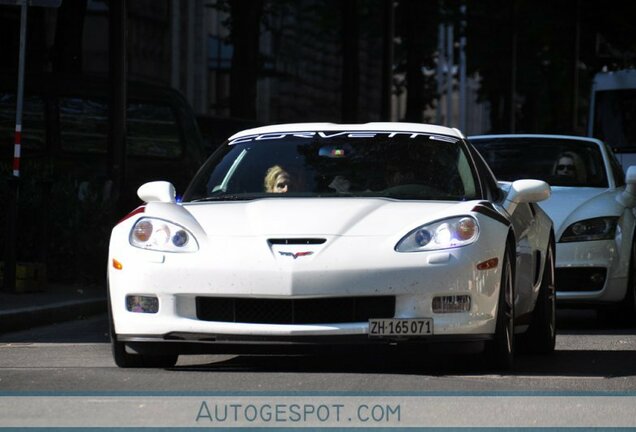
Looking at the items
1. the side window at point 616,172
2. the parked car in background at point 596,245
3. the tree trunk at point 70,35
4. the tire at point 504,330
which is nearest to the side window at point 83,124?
the tree trunk at point 70,35

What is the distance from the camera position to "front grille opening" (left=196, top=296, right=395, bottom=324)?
891 centimetres

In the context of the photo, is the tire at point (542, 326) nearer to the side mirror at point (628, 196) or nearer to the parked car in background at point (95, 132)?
the side mirror at point (628, 196)

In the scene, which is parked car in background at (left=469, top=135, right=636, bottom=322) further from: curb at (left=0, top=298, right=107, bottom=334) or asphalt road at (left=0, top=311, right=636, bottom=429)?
curb at (left=0, top=298, right=107, bottom=334)

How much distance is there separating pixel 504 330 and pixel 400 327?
0.63 meters

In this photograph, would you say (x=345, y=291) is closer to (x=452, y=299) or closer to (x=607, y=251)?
(x=452, y=299)

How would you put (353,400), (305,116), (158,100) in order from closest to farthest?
(353,400)
(158,100)
(305,116)

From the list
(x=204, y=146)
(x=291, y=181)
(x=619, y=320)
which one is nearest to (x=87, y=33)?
(x=204, y=146)

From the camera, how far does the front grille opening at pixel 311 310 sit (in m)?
8.91

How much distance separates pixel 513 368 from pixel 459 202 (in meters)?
0.93

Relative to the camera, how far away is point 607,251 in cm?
1355

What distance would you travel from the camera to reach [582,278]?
1355 cm

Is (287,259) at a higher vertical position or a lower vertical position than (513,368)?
higher

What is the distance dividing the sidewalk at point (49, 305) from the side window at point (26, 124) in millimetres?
6597

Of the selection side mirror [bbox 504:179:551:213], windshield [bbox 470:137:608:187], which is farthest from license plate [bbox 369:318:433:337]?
windshield [bbox 470:137:608:187]
